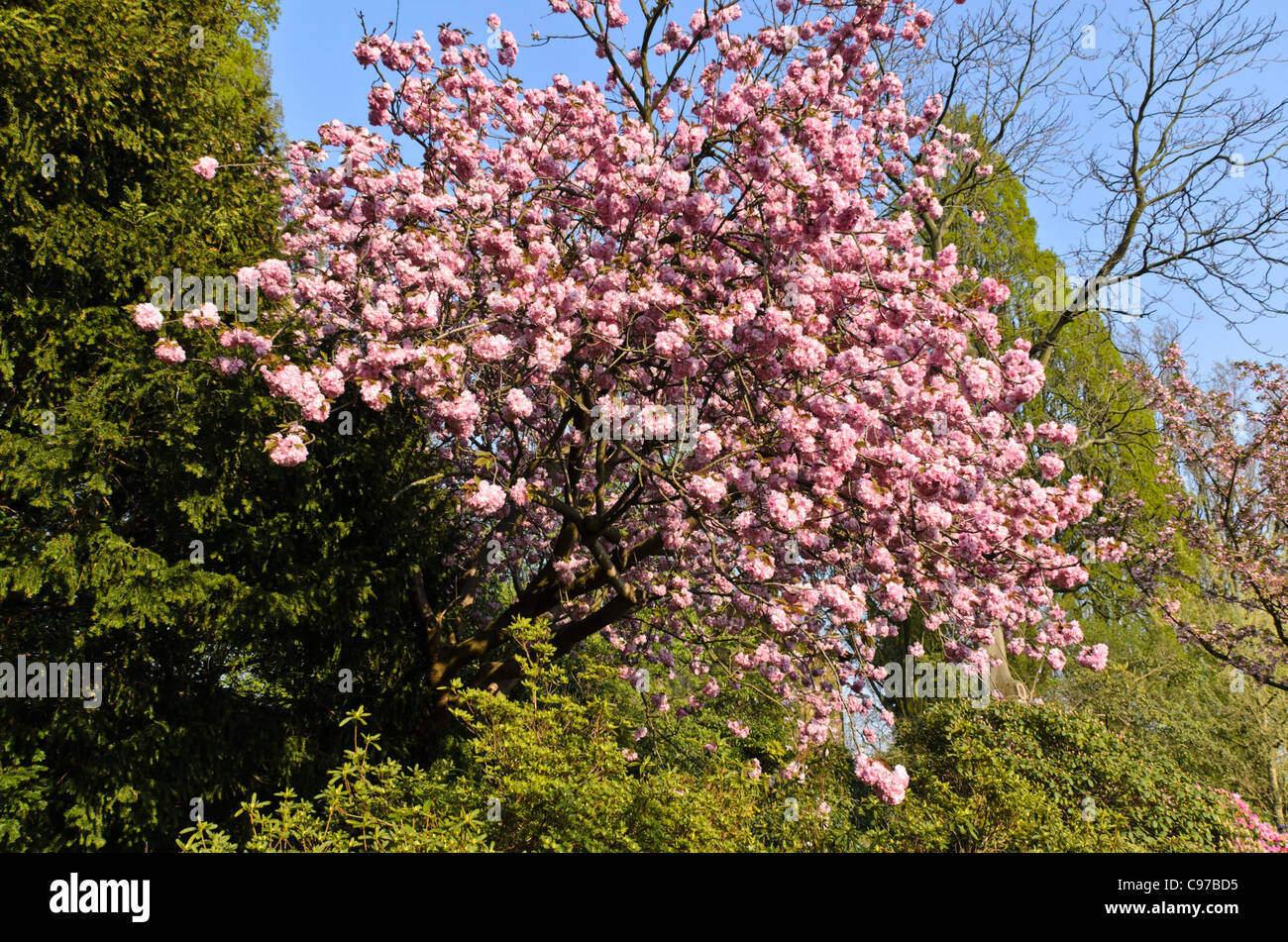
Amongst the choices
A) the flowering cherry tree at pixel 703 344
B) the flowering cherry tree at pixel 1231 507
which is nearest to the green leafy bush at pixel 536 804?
the flowering cherry tree at pixel 703 344

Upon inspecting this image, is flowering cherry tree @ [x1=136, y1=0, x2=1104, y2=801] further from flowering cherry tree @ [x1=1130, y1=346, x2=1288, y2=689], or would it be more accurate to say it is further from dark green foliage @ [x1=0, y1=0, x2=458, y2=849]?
flowering cherry tree @ [x1=1130, y1=346, x2=1288, y2=689]

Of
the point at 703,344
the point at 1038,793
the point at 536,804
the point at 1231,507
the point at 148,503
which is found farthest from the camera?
the point at 1231,507

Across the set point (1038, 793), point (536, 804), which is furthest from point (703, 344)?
A: point (1038, 793)

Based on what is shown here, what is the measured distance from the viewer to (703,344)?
5.63 m

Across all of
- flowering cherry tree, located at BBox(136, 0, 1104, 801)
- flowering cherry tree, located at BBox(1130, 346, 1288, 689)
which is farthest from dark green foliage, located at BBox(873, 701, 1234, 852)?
flowering cherry tree, located at BBox(1130, 346, 1288, 689)

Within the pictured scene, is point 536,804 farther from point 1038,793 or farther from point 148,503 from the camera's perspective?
point 1038,793

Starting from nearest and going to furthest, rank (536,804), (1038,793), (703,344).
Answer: (536,804) < (703,344) < (1038,793)

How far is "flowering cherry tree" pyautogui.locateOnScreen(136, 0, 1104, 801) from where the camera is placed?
201 inches

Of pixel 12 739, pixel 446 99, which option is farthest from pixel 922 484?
pixel 12 739

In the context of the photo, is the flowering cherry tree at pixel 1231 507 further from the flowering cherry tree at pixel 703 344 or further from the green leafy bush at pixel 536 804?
the green leafy bush at pixel 536 804

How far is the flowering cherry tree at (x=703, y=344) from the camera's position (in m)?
5.10

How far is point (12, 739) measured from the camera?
20.5ft
